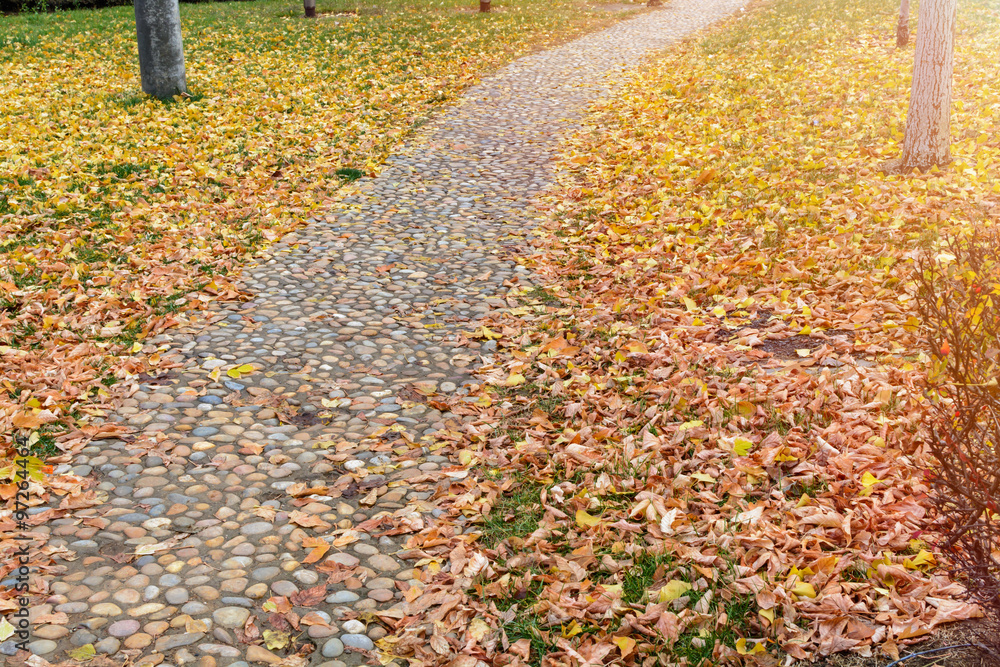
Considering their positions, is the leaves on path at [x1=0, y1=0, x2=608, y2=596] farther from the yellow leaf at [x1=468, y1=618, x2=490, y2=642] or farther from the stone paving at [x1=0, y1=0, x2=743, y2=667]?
the yellow leaf at [x1=468, y1=618, x2=490, y2=642]

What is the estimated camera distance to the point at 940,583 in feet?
9.93

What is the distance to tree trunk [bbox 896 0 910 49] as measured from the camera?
41.5 ft

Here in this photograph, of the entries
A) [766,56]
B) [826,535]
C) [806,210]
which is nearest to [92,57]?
[766,56]

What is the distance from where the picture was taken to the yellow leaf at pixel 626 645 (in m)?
3.02

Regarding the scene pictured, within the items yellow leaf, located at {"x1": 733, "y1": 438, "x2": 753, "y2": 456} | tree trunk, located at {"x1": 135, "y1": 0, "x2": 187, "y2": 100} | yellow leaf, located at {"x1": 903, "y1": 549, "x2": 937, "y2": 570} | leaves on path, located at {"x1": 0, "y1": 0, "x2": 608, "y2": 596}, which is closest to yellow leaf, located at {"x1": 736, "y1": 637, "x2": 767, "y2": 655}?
yellow leaf, located at {"x1": 903, "y1": 549, "x2": 937, "y2": 570}

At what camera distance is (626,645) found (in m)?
3.03

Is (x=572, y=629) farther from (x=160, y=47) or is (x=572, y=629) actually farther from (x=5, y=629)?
(x=160, y=47)

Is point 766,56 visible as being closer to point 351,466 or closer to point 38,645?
point 351,466

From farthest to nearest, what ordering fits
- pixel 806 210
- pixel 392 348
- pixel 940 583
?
pixel 806 210 < pixel 392 348 < pixel 940 583

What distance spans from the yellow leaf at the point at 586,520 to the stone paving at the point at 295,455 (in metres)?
0.83

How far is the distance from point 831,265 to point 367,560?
13.9 feet

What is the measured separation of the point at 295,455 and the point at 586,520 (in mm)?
1779

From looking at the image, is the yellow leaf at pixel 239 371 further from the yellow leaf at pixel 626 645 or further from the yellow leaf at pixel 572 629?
the yellow leaf at pixel 626 645

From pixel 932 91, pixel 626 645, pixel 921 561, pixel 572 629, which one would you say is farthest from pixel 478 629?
pixel 932 91
